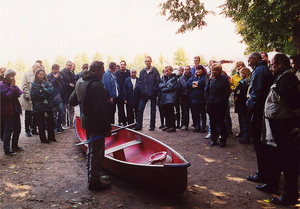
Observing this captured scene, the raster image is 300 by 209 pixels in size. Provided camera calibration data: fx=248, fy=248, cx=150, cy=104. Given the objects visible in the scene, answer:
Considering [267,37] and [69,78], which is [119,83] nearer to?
[69,78]

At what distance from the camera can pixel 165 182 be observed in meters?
3.68

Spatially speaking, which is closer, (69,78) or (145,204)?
(145,204)

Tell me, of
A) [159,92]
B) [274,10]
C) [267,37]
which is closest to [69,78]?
[159,92]

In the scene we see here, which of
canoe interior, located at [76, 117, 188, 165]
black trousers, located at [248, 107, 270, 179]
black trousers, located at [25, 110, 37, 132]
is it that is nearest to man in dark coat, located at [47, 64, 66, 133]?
black trousers, located at [25, 110, 37, 132]

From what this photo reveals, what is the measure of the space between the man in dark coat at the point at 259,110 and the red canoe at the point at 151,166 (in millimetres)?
1374

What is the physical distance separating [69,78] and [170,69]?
3.75 meters

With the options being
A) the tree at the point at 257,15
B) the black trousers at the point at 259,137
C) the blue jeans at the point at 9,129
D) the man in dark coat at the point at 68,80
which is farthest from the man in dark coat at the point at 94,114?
the tree at the point at 257,15

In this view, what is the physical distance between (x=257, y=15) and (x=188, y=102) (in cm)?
815

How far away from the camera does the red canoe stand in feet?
11.8

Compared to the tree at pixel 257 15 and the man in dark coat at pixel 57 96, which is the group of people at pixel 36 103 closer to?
the man in dark coat at pixel 57 96

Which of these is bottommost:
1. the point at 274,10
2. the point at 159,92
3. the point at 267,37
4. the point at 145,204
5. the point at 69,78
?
the point at 145,204

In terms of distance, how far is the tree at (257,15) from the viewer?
12719 mm

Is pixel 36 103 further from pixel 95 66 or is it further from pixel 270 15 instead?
pixel 270 15

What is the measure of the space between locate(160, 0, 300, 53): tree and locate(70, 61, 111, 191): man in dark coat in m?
11.9
